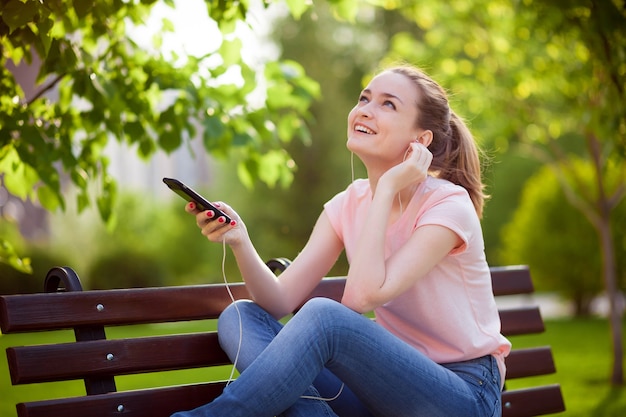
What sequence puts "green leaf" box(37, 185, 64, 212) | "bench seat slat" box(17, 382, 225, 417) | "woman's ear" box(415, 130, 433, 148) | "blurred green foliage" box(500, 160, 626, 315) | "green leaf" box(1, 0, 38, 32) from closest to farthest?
"bench seat slat" box(17, 382, 225, 417) → "green leaf" box(1, 0, 38, 32) → "woman's ear" box(415, 130, 433, 148) → "green leaf" box(37, 185, 64, 212) → "blurred green foliage" box(500, 160, 626, 315)

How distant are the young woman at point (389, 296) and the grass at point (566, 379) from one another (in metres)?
2.78

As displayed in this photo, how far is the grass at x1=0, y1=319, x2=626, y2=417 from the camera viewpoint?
576 centimetres

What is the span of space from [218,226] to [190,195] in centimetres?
20

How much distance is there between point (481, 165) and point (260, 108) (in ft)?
4.06

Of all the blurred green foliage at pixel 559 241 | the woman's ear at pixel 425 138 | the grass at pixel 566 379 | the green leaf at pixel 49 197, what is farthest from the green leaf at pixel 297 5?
the blurred green foliage at pixel 559 241

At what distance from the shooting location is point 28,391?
21.3ft

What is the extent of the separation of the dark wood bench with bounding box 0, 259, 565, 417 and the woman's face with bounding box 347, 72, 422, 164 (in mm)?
696

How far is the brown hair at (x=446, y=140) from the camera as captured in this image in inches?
118

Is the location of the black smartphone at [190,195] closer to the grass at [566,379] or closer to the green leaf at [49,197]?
the green leaf at [49,197]

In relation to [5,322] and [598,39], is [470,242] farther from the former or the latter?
[598,39]

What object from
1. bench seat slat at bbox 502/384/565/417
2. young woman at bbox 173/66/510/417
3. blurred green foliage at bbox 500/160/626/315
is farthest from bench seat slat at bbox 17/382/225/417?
blurred green foliage at bbox 500/160/626/315

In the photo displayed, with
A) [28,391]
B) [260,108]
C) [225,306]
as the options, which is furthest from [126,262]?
[225,306]

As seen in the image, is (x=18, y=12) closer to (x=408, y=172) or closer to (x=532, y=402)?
(x=408, y=172)

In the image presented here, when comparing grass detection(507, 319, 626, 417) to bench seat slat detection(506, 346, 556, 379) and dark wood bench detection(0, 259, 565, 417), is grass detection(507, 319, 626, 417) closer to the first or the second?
bench seat slat detection(506, 346, 556, 379)
